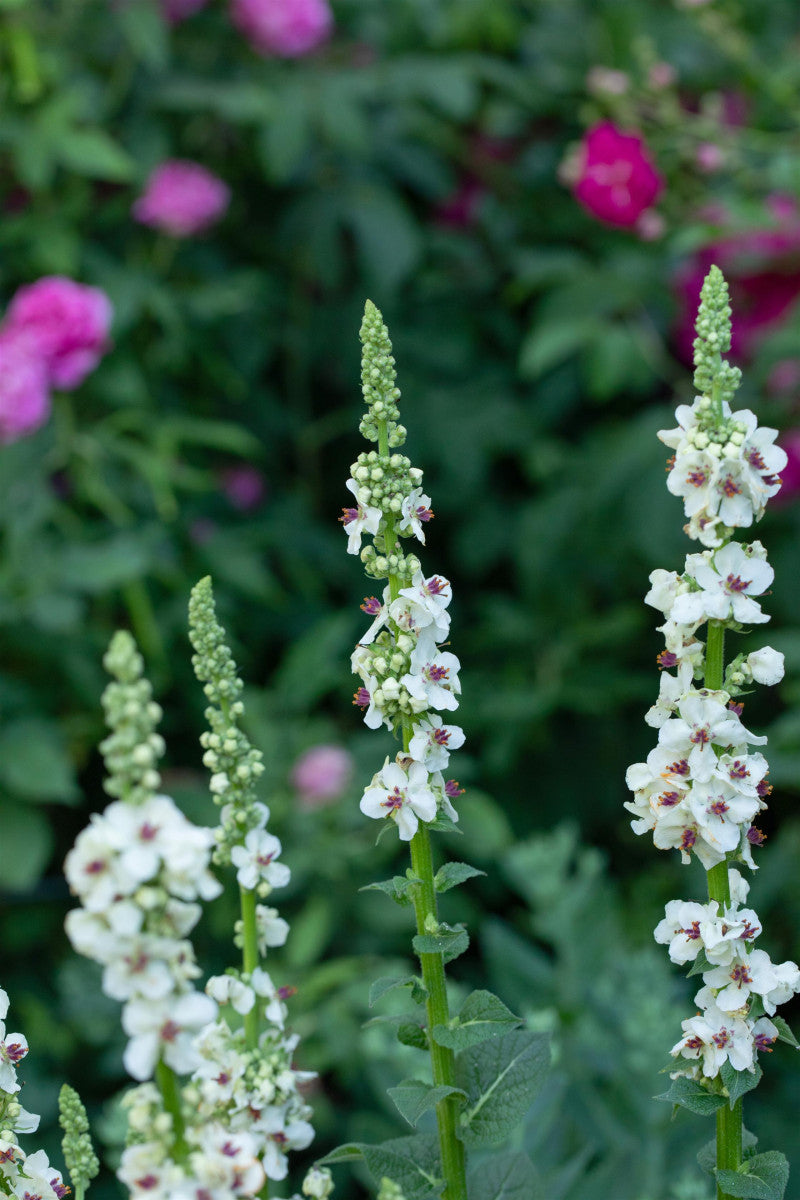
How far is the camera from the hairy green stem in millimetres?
915

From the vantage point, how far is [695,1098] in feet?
2.97

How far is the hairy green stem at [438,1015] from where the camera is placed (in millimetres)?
915

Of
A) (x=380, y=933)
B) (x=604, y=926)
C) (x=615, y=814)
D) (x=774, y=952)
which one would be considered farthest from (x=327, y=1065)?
(x=615, y=814)

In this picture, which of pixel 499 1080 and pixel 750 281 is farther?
pixel 750 281

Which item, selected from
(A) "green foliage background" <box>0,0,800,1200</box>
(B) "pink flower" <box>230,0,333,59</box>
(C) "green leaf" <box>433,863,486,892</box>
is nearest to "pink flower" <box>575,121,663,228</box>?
(A) "green foliage background" <box>0,0,800,1200</box>

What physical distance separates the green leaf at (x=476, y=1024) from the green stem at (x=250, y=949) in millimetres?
127

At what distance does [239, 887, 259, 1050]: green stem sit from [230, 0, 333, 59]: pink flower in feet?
9.05

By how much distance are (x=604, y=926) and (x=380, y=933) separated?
2.59 ft

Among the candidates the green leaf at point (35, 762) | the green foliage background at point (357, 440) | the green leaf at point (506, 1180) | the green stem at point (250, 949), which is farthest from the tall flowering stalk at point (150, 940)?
the green leaf at point (35, 762)

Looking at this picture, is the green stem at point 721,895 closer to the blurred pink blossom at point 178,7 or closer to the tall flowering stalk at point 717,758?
the tall flowering stalk at point 717,758

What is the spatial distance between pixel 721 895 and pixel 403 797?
24 centimetres

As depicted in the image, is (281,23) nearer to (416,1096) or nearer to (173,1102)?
(416,1096)

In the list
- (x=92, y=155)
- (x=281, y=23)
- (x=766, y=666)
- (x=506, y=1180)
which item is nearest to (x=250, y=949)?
(x=506, y=1180)

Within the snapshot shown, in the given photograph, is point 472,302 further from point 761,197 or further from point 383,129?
point 761,197
